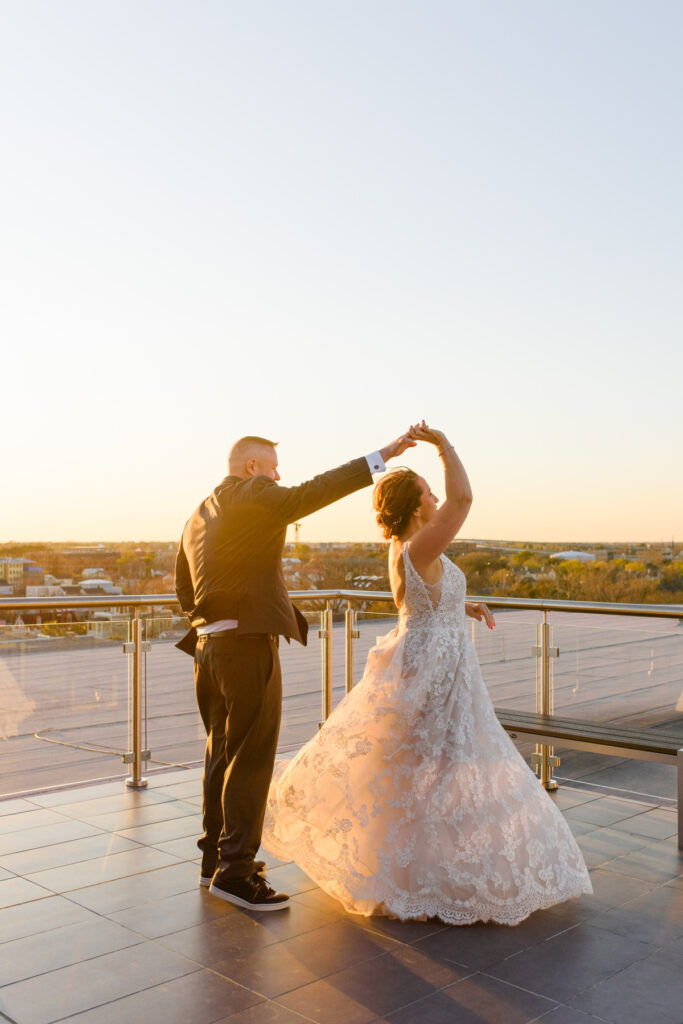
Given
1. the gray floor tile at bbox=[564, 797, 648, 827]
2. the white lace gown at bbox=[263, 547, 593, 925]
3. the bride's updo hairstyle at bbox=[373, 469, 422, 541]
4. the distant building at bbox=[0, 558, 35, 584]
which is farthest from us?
the distant building at bbox=[0, 558, 35, 584]

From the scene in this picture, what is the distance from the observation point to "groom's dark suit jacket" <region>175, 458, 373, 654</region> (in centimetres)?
304

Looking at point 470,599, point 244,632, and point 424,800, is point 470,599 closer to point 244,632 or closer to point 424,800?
point 424,800

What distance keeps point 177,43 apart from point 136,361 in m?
6.20

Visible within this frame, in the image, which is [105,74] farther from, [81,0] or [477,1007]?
[477,1007]

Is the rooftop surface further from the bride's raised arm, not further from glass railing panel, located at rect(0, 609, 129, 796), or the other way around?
the bride's raised arm

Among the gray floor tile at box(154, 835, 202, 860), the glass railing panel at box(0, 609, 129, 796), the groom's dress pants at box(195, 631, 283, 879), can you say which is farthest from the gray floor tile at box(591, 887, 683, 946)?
the glass railing panel at box(0, 609, 129, 796)

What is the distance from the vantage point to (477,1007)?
232 centimetres

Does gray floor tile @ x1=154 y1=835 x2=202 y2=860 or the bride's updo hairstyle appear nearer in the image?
the bride's updo hairstyle

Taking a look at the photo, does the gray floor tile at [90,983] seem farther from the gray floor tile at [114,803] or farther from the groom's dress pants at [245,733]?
the gray floor tile at [114,803]

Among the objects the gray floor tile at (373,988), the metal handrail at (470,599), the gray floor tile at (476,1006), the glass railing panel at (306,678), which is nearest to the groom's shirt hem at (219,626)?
the gray floor tile at (373,988)

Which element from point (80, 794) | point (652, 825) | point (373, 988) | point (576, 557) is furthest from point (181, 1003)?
point (576, 557)

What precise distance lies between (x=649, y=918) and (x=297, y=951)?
4.00 feet

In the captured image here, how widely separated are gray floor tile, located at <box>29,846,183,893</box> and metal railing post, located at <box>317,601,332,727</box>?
2099 millimetres

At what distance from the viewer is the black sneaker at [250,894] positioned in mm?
3057
